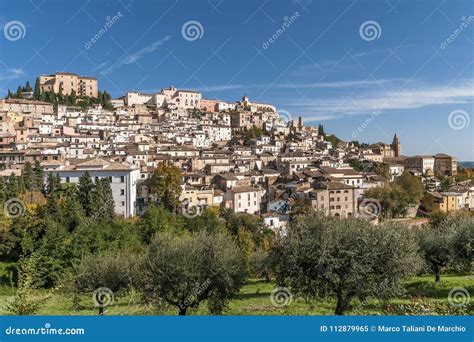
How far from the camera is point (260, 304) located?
8.70 meters

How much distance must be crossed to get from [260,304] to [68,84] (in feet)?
177

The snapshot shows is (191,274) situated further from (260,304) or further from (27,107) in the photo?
(27,107)

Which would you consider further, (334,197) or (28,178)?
(334,197)

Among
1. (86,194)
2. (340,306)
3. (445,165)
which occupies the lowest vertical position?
(340,306)

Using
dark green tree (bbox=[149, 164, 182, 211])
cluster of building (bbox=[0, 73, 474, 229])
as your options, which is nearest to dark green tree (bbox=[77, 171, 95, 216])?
cluster of building (bbox=[0, 73, 474, 229])

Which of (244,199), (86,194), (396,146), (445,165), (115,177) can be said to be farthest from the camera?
(396,146)

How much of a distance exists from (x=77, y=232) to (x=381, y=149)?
4368 cm

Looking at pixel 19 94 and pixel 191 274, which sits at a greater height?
pixel 19 94

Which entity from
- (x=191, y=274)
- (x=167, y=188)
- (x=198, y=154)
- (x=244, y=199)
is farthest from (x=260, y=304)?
(x=198, y=154)

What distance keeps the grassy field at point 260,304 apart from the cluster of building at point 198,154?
2111 millimetres

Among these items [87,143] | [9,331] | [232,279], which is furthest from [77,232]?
Answer: [87,143]

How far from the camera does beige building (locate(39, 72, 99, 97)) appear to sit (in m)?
53.1

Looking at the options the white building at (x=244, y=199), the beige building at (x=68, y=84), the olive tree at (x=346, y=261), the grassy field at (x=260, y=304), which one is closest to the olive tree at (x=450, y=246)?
the grassy field at (x=260, y=304)

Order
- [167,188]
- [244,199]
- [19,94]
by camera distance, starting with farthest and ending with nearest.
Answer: [19,94] → [244,199] → [167,188]
